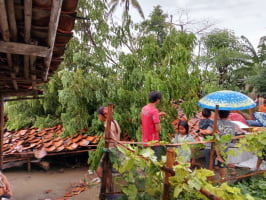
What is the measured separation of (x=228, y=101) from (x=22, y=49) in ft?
9.57

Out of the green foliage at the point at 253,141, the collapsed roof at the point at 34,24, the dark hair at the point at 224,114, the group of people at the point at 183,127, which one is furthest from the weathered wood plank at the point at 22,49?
the dark hair at the point at 224,114

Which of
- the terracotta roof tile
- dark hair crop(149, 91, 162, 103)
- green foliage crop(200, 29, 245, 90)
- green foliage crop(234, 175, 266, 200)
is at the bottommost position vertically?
green foliage crop(234, 175, 266, 200)

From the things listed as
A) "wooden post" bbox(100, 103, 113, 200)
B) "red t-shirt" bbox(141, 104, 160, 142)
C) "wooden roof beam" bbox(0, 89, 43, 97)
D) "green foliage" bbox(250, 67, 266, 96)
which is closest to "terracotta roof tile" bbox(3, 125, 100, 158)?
"wooden roof beam" bbox(0, 89, 43, 97)

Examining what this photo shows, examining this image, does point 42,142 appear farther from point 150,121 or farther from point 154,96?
point 154,96

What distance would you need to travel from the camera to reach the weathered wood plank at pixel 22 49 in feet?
5.51

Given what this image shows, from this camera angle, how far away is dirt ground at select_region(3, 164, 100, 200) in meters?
4.43

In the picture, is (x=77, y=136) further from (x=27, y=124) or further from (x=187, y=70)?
(x=187, y=70)

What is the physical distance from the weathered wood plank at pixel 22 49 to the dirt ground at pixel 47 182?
3113 mm

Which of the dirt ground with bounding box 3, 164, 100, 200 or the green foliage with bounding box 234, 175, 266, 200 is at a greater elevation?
the green foliage with bounding box 234, 175, 266, 200

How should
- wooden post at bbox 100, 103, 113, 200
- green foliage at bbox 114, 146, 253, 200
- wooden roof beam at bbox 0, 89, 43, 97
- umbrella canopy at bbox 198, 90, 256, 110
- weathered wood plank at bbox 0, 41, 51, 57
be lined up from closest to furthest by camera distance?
green foliage at bbox 114, 146, 253, 200 → weathered wood plank at bbox 0, 41, 51, 57 → wooden post at bbox 100, 103, 113, 200 → umbrella canopy at bbox 198, 90, 256, 110 → wooden roof beam at bbox 0, 89, 43, 97

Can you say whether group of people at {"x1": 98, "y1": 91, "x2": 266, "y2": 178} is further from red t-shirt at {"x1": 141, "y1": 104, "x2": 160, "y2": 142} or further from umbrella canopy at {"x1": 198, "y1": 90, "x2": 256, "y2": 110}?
umbrella canopy at {"x1": 198, "y1": 90, "x2": 256, "y2": 110}

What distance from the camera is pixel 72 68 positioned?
6.38 metres

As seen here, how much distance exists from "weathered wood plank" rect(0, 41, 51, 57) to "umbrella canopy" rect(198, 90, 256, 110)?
2.57 m

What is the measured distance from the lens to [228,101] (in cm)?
350
